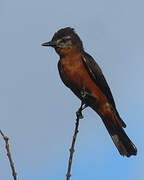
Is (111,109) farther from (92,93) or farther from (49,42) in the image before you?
(49,42)

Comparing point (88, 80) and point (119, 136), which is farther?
point (119, 136)

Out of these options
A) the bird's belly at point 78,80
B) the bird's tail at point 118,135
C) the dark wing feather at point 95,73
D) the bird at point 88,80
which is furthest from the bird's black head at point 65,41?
the bird's tail at point 118,135

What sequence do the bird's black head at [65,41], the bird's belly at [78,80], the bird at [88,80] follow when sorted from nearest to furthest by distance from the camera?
the bird's belly at [78,80] → the bird at [88,80] → the bird's black head at [65,41]

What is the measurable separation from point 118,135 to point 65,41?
2575 mm

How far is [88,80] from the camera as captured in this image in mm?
9992

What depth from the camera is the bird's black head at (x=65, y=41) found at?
10.5 metres

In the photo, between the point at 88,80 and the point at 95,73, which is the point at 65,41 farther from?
the point at 88,80

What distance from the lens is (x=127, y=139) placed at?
11148 mm

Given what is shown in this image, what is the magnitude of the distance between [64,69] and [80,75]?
0.42 metres

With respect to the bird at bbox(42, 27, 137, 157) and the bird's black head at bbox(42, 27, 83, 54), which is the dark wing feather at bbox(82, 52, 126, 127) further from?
the bird's black head at bbox(42, 27, 83, 54)

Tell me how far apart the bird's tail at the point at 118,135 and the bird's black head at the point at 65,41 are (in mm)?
1732

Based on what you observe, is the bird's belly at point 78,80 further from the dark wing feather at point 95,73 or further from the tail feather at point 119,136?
the tail feather at point 119,136

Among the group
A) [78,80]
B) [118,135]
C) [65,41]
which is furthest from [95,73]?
[118,135]

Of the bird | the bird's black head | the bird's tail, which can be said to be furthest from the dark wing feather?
the bird's tail
